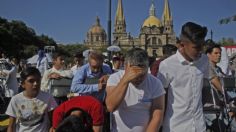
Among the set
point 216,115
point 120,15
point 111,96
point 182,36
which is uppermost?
point 120,15

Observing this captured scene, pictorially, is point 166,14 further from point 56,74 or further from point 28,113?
point 28,113

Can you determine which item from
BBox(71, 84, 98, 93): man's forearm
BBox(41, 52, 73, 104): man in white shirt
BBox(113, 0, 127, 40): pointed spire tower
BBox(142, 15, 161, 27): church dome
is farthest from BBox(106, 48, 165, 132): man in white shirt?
BBox(113, 0, 127, 40): pointed spire tower

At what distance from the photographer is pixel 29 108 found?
464cm

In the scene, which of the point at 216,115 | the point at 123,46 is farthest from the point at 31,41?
the point at 216,115

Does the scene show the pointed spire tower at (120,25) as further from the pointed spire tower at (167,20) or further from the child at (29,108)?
the child at (29,108)

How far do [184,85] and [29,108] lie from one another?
1609mm

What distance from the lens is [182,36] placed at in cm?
395

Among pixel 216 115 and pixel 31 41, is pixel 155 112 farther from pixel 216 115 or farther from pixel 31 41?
pixel 31 41

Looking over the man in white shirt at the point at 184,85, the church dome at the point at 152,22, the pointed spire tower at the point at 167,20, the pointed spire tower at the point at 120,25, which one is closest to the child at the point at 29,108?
the man in white shirt at the point at 184,85

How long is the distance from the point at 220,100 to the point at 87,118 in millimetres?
1736

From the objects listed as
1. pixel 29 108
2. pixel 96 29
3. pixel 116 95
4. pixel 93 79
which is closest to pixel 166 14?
pixel 96 29

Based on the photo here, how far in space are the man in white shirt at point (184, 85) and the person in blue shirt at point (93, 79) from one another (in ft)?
7.24

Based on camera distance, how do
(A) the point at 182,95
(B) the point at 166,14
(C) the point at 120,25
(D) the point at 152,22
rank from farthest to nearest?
(B) the point at 166,14, (C) the point at 120,25, (D) the point at 152,22, (A) the point at 182,95

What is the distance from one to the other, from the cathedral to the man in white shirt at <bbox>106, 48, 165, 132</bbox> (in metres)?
147
